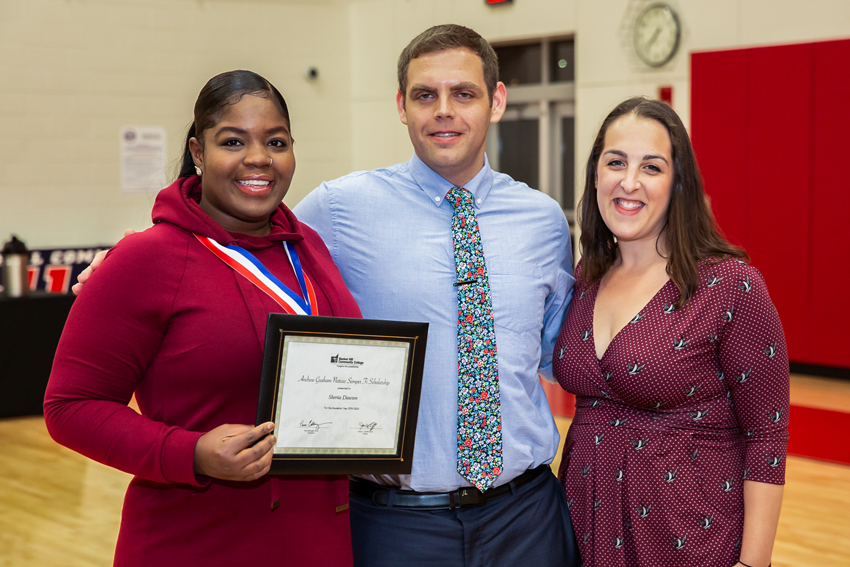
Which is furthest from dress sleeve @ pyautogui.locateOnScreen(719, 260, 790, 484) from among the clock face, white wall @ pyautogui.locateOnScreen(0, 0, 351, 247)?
white wall @ pyautogui.locateOnScreen(0, 0, 351, 247)

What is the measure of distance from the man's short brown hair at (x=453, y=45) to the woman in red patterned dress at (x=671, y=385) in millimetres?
323

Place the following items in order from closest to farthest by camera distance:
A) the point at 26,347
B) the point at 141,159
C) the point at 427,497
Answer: the point at 427,497
the point at 26,347
the point at 141,159

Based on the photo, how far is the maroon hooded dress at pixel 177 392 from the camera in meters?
1.32

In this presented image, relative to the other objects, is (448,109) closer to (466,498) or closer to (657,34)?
(466,498)

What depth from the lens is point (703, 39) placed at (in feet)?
23.0

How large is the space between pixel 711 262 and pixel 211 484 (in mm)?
1138

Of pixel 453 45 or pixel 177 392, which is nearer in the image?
pixel 177 392

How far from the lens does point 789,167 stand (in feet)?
21.3

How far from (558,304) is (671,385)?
44cm

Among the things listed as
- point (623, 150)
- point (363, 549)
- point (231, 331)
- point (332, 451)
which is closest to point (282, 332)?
point (231, 331)

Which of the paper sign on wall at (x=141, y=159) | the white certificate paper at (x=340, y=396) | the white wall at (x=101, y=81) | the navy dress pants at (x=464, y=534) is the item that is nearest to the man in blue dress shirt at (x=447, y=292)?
the navy dress pants at (x=464, y=534)
